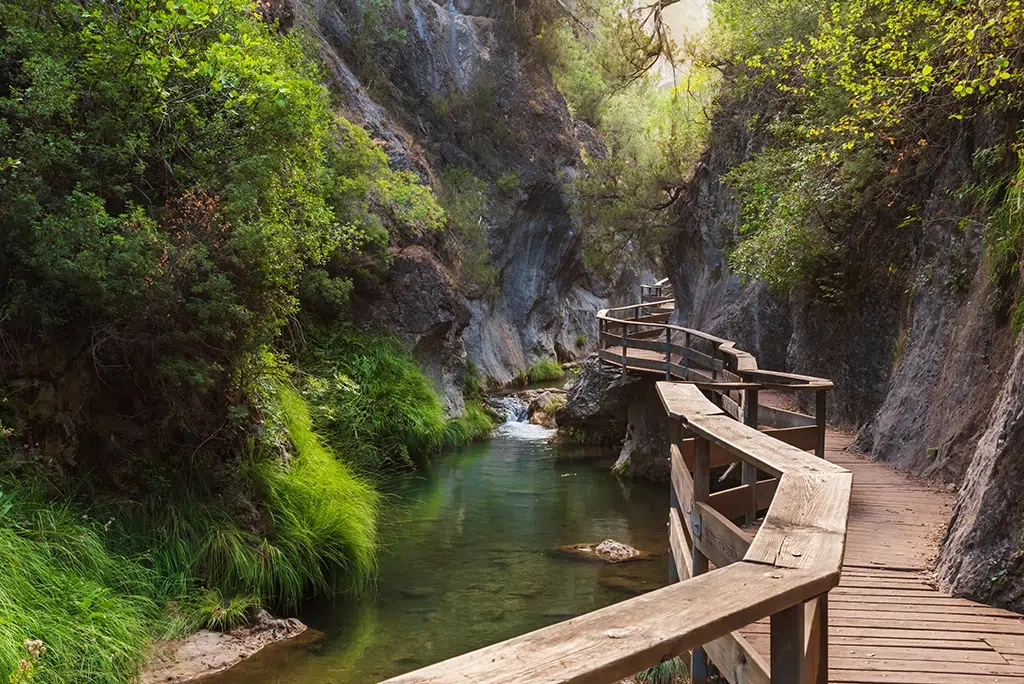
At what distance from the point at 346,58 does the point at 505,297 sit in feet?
36.6

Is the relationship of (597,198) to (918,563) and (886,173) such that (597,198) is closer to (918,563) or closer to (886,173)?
(886,173)

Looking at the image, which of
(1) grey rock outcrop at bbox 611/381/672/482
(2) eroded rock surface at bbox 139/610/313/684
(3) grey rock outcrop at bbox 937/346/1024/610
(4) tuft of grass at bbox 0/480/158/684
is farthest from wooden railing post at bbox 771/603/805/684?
(1) grey rock outcrop at bbox 611/381/672/482

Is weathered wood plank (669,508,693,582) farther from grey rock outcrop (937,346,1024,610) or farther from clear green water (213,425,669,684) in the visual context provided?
clear green water (213,425,669,684)

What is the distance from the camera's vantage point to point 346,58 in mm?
23156

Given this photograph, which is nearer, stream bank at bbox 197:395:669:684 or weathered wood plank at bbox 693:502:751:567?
weathered wood plank at bbox 693:502:751:567

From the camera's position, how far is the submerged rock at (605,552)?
33.7 ft

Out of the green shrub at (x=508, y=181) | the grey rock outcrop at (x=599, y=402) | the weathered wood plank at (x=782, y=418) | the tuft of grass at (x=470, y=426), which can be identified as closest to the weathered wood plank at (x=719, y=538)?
the weathered wood plank at (x=782, y=418)

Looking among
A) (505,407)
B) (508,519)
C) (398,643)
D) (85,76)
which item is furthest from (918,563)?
(505,407)

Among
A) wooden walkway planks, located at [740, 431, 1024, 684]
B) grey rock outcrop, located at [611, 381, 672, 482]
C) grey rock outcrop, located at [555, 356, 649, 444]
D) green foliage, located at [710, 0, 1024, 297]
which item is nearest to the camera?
wooden walkway planks, located at [740, 431, 1024, 684]

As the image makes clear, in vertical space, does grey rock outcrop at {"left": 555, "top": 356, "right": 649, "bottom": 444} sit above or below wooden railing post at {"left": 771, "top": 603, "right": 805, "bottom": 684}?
below

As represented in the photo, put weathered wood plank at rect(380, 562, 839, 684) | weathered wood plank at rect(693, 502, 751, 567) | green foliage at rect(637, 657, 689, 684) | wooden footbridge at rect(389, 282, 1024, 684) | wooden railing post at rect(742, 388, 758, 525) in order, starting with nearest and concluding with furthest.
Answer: weathered wood plank at rect(380, 562, 839, 684) < wooden footbridge at rect(389, 282, 1024, 684) < weathered wood plank at rect(693, 502, 751, 567) < wooden railing post at rect(742, 388, 758, 525) < green foliage at rect(637, 657, 689, 684)

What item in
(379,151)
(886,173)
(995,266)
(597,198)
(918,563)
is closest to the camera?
(918,563)

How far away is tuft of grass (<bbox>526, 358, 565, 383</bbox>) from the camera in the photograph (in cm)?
3064

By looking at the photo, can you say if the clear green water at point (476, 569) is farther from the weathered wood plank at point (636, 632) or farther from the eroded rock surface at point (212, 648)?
the weathered wood plank at point (636, 632)
